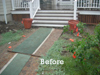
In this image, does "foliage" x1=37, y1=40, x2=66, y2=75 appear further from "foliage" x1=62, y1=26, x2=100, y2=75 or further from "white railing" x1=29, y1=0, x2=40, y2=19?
"white railing" x1=29, y1=0, x2=40, y2=19

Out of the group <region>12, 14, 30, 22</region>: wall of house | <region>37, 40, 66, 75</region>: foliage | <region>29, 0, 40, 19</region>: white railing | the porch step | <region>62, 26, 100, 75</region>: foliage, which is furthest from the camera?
<region>12, 14, 30, 22</region>: wall of house

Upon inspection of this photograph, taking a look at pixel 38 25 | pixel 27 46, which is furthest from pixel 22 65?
pixel 38 25

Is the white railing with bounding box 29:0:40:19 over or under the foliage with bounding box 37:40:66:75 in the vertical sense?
over

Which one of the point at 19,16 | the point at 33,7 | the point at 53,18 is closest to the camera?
the point at 53,18

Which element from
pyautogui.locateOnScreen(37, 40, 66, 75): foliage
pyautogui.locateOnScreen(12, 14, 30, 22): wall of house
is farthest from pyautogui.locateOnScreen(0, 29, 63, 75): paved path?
pyautogui.locateOnScreen(12, 14, 30, 22): wall of house

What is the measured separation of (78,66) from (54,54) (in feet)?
2.79

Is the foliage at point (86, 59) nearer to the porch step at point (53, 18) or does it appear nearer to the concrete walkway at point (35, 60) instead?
the concrete walkway at point (35, 60)

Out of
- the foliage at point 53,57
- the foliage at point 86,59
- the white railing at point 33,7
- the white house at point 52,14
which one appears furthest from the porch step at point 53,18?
the foliage at point 86,59

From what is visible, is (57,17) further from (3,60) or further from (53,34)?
(3,60)

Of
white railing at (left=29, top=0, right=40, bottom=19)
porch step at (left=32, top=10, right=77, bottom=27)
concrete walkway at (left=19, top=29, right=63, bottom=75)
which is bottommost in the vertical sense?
concrete walkway at (left=19, top=29, right=63, bottom=75)

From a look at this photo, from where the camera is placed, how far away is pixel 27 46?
4.00m

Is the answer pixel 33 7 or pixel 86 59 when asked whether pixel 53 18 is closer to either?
pixel 33 7

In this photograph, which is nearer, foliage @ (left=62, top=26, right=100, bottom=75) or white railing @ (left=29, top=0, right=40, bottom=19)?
foliage @ (left=62, top=26, right=100, bottom=75)

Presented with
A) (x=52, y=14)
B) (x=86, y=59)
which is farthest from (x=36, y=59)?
(x=52, y=14)
